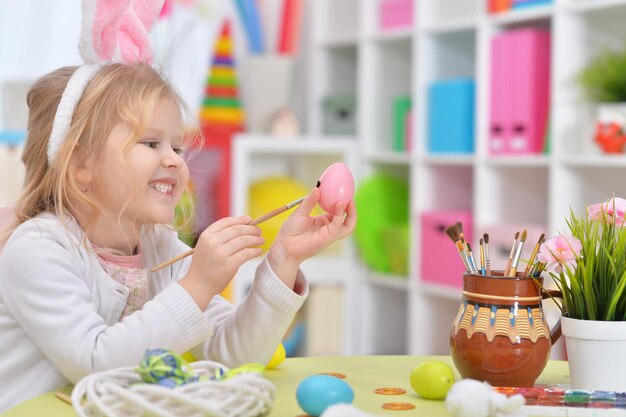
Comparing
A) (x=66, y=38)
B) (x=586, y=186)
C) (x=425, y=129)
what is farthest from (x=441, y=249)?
(x=66, y=38)

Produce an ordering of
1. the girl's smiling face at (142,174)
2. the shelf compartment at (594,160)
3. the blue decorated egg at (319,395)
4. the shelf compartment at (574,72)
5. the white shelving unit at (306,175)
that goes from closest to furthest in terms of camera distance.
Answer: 1. the blue decorated egg at (319,395)
2. the girl's smiling face at (142,174)
3. the shelf compartment at (594,160)
4. the shelf compartment at (574,72)
5. the white shelving unit at (306,175)

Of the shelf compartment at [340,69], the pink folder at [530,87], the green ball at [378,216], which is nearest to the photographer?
the pink folder at [530,87]

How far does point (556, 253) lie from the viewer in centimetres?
100

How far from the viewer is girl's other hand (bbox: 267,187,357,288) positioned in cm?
113

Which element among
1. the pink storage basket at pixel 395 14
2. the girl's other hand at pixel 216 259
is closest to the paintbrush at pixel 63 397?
the girl's other hand at pixel 216 259

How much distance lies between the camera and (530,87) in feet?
8.13

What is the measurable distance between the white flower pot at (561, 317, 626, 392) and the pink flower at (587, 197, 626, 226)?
0.12 meters

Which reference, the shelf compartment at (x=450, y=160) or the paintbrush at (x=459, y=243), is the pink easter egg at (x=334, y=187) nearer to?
the paintbrush at (x=459, y=243)

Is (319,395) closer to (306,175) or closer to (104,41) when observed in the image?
(104,41)

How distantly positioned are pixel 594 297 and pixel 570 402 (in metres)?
0.14

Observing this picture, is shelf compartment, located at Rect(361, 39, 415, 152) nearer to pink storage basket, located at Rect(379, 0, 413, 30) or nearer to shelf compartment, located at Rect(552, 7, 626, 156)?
pink storage basket, located at Rect(379, 0, 413, 30)

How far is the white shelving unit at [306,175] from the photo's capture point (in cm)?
290

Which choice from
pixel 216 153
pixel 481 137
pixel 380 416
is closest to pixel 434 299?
pixel 481 137

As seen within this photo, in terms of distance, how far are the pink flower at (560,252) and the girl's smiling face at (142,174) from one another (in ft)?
1.57
